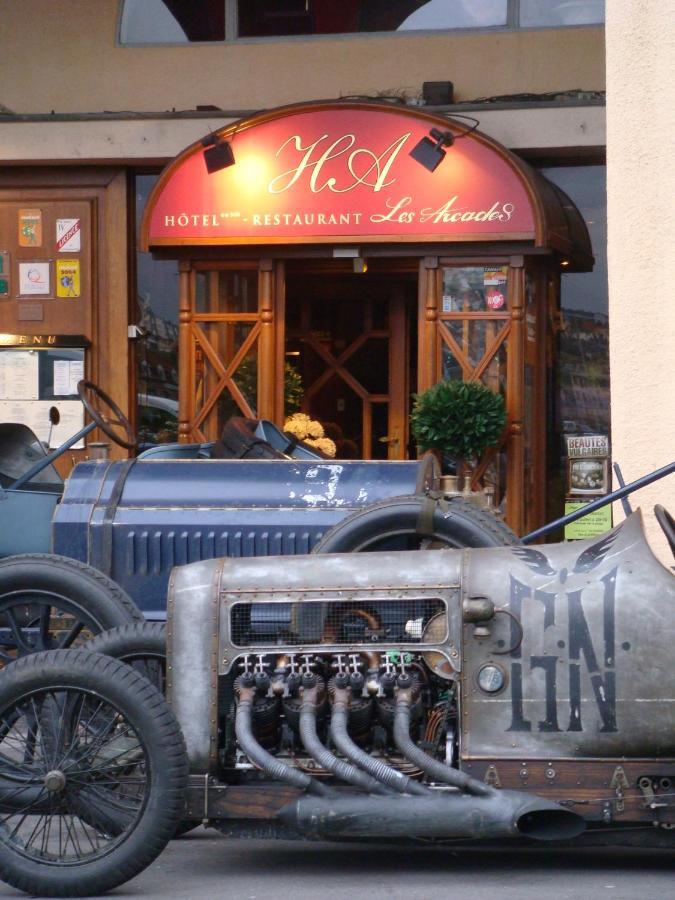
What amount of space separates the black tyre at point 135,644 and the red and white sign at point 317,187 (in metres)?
5.85

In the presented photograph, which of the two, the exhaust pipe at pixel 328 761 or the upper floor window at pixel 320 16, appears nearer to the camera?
the exhaust pipe at pixel 328 761

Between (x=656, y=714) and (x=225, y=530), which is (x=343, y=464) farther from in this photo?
(x=656, y=714)

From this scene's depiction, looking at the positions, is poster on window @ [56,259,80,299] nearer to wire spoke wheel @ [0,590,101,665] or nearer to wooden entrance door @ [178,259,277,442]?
wooden entrance door @ [178,259,277,442]

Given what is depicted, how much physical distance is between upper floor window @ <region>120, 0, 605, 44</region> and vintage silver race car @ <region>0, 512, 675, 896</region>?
7052mm

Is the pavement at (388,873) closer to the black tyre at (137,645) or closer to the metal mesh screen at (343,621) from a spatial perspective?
the black tyre at (137,645)

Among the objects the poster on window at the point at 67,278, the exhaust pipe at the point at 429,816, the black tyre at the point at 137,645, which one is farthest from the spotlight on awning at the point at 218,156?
the exhaust pipe at the point at 429,816

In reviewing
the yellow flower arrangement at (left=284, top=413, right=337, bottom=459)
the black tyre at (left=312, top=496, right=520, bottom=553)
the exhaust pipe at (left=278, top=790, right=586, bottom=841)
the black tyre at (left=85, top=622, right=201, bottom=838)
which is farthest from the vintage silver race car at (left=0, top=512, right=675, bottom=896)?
the yellow flower arrangement at (left=284, top=413, right=337, bottom=459)

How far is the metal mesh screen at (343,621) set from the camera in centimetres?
508

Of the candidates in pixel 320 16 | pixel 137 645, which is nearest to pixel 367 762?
pixel 137 645

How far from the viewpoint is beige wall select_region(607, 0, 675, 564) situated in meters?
7.93

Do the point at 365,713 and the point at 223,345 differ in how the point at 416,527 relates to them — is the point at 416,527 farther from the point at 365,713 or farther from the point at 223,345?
the point at 223,345

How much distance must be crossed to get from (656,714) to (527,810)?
512mm

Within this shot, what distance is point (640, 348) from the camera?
26.2 feet

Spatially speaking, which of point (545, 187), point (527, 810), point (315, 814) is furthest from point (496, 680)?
point (545, 187)
